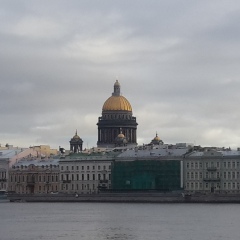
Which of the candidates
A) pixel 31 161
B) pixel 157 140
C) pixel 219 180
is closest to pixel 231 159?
pixel 219 180

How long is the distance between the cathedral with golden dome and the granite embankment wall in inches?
846

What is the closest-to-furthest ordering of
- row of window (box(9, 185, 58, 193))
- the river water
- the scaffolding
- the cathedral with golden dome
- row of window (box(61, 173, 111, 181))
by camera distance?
the river water → the scaffolding → row of window (box(61, 173, 111, 181)) → row of window (box(9, 185, 58, 193)) → the cathedral with golden dome

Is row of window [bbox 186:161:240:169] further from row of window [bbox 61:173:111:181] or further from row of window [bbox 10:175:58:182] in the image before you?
row of window [bbox 10:175:58:182]

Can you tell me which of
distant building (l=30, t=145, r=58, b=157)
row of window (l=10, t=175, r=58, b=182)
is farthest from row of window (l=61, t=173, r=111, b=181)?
distant building (l=30, t=145, r=58, b=157)

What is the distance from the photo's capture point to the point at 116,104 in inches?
4845

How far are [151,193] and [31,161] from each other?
69.7 ft

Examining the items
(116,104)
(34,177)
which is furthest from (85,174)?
(116,104)

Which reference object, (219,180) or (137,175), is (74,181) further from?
(219,180)

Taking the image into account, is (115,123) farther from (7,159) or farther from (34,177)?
(34,177)

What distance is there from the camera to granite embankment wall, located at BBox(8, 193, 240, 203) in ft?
286

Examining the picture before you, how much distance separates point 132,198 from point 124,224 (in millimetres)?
35054

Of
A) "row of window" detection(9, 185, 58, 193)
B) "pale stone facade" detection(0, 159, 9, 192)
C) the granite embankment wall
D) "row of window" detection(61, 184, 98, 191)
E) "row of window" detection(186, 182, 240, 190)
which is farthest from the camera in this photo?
"pale stone facade" detection(0, 159, 9, 192)

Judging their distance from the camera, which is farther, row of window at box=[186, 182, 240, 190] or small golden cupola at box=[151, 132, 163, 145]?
small golden cupola at box=[151, 132, 163, 145]

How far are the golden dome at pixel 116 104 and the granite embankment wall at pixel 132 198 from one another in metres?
22.4
